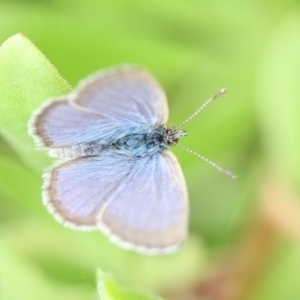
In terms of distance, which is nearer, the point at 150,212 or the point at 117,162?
the point at 150,212

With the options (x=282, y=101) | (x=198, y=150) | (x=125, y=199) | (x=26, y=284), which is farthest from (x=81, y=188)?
(x=282, y=101)

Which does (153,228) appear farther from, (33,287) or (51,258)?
(51,258)

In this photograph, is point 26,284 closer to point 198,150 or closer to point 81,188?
point 81,188

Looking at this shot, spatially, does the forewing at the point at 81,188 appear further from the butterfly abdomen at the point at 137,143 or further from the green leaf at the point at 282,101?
the green leaf at the point at 282,101

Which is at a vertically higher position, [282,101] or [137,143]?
[282,101]

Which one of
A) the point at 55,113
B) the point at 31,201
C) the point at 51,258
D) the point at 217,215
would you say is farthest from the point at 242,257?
the point at 55,113
